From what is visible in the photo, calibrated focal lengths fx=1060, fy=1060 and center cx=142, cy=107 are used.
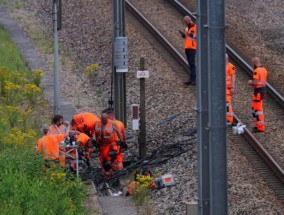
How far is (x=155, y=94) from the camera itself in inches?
886

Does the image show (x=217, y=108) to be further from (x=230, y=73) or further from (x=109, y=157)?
(x=230, y=73)

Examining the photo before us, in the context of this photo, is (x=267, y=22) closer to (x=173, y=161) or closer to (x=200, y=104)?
(x=173, y=161)

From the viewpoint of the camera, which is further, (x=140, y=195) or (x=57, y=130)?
(x=57, y=130)

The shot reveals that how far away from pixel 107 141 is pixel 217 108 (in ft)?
25.1

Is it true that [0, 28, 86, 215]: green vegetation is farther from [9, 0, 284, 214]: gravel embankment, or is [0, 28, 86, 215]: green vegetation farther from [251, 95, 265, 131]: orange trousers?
[251, 95, 265, 131]: orange trousers

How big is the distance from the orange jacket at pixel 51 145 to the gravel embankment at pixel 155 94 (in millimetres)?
1768

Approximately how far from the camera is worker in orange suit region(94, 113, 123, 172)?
18.1 metres

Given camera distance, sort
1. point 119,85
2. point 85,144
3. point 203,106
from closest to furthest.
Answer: point 203,106 < point 85,144 < point 119,85

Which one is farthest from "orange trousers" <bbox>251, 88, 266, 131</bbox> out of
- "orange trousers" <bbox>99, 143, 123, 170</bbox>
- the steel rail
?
"orange trousers" <bbox>99, 143, 123, 170</bbox>

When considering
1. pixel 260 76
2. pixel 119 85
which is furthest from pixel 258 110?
pixel 119 85

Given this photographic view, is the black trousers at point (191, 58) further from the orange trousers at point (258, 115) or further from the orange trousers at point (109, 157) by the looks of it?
the orange trousers at point (109, 157)

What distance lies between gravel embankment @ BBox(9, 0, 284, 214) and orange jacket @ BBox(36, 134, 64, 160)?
177 centimetres

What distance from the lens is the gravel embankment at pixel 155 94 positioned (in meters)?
16.6

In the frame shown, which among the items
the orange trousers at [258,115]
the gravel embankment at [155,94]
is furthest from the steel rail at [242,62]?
the orange trousers at [258,115]
